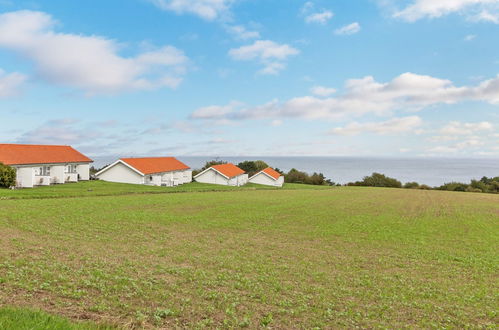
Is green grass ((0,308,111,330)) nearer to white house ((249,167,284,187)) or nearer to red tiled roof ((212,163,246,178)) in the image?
red tiled roof ((212,163,246,178))

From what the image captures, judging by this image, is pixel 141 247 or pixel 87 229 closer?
pixel 141 247

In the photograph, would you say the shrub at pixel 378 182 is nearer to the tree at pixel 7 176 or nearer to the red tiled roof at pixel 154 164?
the red tiled roof at pixel 154 164

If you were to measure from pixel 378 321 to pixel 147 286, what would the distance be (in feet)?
23.8

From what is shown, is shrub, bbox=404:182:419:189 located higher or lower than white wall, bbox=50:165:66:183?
lower

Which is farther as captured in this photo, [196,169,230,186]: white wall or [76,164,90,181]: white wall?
[196,169,230,186]: white wall

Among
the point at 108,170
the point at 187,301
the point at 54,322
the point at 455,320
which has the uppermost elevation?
the point at 108,170

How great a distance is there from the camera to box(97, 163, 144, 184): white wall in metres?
62.0

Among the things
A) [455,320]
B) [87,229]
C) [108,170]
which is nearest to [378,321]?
[455,320]

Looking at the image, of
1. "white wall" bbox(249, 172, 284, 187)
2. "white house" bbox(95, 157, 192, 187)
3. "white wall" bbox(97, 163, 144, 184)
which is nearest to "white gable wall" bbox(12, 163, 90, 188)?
"white wall" bbox(97, 163, 144, 184)

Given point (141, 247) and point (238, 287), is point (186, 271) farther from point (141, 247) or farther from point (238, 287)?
point (141, 247)

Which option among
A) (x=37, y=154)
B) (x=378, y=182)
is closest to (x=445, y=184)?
(x=378, y=182)

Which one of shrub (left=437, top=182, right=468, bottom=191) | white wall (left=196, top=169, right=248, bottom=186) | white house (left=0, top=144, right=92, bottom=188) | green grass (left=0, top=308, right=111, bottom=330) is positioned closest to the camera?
green grass (left=0, top=308, right=111, bottom=330)

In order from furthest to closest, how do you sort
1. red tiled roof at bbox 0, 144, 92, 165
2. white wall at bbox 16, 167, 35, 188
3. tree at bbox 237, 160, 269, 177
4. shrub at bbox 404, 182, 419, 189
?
tree at bbox 237, 160, 269, 177 < shrub at bbox 404, 182, 419, 189 < red tiled roof at bbox 0, 144, 92, 165 < white wall at bbox 16, 167, 35, 188

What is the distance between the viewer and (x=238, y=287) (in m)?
10.8
